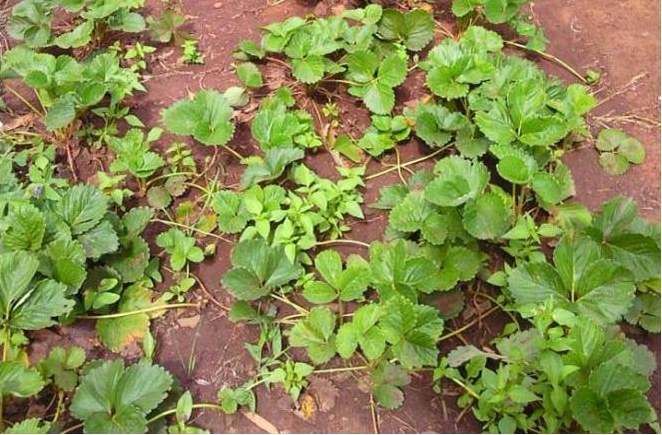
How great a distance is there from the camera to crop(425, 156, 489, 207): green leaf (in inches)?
86.8

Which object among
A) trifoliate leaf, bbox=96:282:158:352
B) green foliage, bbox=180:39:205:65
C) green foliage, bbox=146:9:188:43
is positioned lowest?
trifoliate leaf, bbox=96:282:158:352

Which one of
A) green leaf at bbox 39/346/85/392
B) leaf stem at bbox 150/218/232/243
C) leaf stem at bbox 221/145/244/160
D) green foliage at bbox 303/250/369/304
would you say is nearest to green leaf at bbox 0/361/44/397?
green leaf at bbox 39/346/85/392

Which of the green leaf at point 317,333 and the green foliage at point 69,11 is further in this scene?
the green foliage at point 69,11

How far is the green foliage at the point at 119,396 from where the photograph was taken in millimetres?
1875

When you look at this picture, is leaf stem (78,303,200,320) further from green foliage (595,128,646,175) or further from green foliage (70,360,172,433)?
green foliage (595,128,646,175)

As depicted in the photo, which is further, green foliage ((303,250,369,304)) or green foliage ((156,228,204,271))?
green foliage ((156,228,204,271))

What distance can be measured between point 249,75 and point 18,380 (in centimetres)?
145

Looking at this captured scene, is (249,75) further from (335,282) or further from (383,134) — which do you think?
(335,282)

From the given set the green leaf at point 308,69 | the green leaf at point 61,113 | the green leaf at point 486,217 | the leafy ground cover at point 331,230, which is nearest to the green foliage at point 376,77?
the leafy ground cover at point 331,230

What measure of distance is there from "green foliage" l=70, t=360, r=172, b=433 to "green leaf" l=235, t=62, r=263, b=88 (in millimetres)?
1248

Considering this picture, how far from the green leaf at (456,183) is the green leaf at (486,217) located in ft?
0.11

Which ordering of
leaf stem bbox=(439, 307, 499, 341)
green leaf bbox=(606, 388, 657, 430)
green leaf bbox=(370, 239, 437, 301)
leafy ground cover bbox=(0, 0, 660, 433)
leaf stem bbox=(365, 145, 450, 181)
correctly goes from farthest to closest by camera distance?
leaf stem bbox=(365, 145, 450, 181)
leaf stem bbox=(439, 307, 499, 341)
green leaf bbox=(370, 239, 437, 301)
leafy ground cover bbox=(0, 0, 660, 433)
green leaf bbox=(606, 388, 657, 430)

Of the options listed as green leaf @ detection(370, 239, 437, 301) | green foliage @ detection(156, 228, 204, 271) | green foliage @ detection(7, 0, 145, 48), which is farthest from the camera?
green foliage @ detection(7, 0, 145, 48)

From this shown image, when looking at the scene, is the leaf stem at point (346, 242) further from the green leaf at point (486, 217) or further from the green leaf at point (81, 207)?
the green leaf at point (81, 207)
